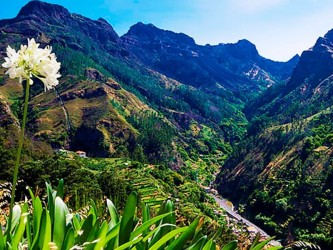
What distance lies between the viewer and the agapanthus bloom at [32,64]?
3.01 meters

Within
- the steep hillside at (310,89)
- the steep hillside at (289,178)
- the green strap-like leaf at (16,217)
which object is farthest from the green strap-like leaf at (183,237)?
the steep hillside at (310,89)

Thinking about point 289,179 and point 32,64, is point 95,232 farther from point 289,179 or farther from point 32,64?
point 289,179

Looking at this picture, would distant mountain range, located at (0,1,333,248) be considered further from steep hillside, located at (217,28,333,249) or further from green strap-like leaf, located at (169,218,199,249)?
green strap-like leaf, located at (169,218,199,249)

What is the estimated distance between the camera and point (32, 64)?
3053 millimetres

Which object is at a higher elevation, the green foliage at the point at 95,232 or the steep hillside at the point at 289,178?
the green foliage at the point at 95,232

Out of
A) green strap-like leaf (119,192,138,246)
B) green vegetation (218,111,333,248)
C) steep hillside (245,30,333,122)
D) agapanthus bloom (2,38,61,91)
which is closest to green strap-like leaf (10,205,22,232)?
green strap-like leaf (119,192,138,246)

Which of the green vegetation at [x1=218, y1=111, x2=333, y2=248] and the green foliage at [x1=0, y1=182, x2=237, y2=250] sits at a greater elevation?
the green foliage at [x1=0, y1=182, x2=237, y2=250]

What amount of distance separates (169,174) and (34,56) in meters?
79.4

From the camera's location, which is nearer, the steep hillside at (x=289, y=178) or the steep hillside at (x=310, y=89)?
the steep hillside at (x=289, y=178)

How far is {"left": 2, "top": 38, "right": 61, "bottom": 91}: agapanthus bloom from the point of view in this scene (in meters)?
3.01

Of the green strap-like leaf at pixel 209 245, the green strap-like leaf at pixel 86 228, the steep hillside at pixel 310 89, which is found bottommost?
the green strap-like leaf at pixel 209 245

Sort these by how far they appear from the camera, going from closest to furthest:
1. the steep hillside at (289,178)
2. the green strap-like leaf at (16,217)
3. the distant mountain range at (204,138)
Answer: the green strap-like leaf at (16,217) < the steep hillside at (289,178) < the distant mountain range at (204,138)

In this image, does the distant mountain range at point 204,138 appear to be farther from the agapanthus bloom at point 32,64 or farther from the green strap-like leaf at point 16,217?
the agapanthus bloom at point 32,64

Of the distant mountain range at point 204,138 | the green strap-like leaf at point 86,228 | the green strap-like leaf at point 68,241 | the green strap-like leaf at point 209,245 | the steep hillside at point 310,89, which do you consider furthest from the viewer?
the steep hillside at point 310,89
